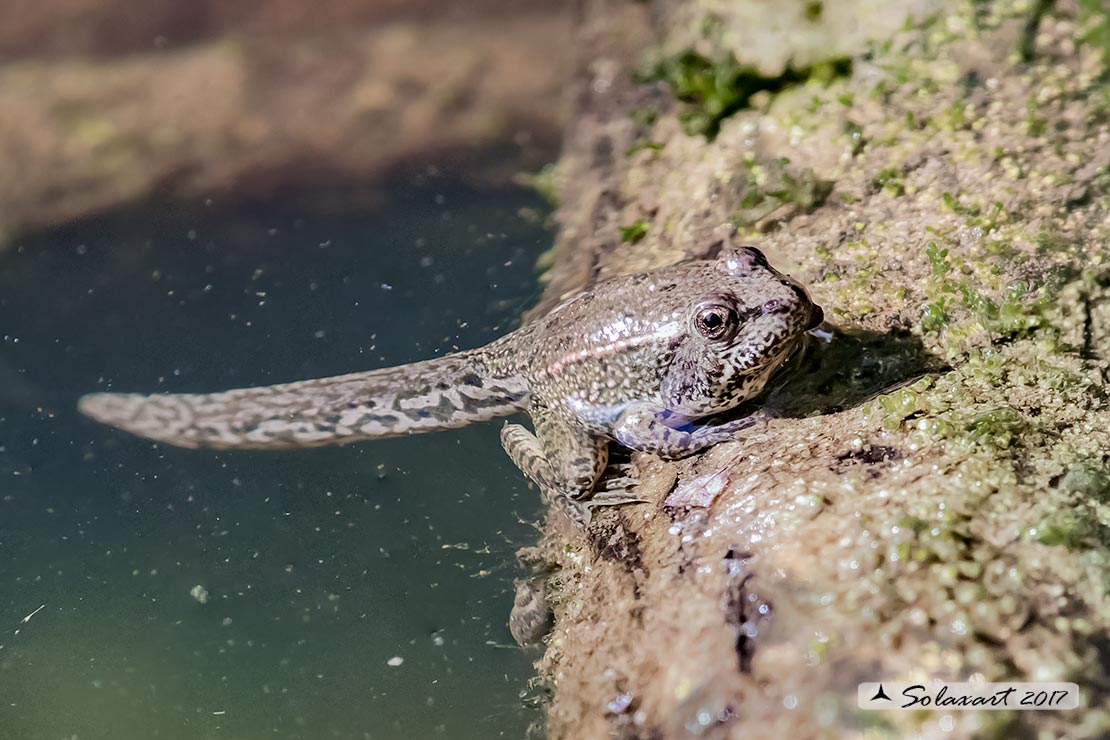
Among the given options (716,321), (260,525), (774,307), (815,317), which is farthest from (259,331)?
(815,317)

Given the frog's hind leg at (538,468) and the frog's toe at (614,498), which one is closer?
the frog's toe at (614,498)

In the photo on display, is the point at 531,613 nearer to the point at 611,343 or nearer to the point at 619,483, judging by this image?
the point at 619,483

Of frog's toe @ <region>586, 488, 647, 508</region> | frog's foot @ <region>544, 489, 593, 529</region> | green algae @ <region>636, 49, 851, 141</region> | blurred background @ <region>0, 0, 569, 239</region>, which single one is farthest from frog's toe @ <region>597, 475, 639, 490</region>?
blurred background @ <region>0, 0, 569, 239</region>

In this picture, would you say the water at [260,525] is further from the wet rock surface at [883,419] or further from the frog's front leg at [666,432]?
the frog's front leg at [666,432]

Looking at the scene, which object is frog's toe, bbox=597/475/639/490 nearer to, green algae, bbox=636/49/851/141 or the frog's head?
the frog's head

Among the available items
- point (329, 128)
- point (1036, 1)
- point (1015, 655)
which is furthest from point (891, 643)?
point (329, 128)

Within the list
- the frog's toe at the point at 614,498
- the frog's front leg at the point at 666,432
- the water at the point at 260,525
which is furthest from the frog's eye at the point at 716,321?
the water at the point at 260,525
